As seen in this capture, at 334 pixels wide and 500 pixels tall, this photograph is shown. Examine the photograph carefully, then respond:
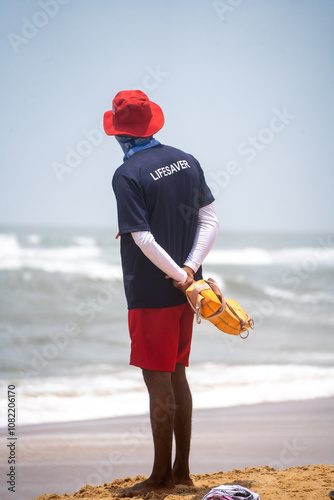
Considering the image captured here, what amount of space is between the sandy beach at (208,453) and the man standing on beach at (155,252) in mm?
410

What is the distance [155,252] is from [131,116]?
60 cm

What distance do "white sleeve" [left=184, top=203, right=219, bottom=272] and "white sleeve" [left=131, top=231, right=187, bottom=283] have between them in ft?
0.50

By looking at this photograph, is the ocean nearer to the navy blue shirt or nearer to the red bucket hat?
the navy blue shirt

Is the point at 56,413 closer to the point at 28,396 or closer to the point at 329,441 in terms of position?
the point at 28,396

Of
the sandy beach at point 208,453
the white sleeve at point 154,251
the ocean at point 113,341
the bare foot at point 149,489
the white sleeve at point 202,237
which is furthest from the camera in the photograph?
the ocean at point 113,341

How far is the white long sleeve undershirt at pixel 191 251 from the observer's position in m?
2.37

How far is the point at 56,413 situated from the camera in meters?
4.39

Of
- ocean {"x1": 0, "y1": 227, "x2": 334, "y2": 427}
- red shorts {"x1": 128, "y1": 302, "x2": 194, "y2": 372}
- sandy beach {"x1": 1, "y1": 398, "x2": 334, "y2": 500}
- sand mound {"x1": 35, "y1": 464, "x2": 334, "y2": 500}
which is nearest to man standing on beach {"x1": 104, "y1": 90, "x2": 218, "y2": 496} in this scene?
red shorts {"x1": 128, "y1": 302, "x2": 194, "y2": 372}

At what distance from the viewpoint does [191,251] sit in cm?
262

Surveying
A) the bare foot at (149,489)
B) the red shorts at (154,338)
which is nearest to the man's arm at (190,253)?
the red shorts at (154,338)

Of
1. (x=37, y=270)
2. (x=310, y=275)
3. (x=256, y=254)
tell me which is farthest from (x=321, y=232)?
(x=37, y=270)

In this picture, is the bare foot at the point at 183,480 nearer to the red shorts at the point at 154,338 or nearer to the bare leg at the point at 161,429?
the bare leg at the point at 161,429

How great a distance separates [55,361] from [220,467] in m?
3.70

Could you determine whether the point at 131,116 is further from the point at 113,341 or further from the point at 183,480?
the point at 113,341
